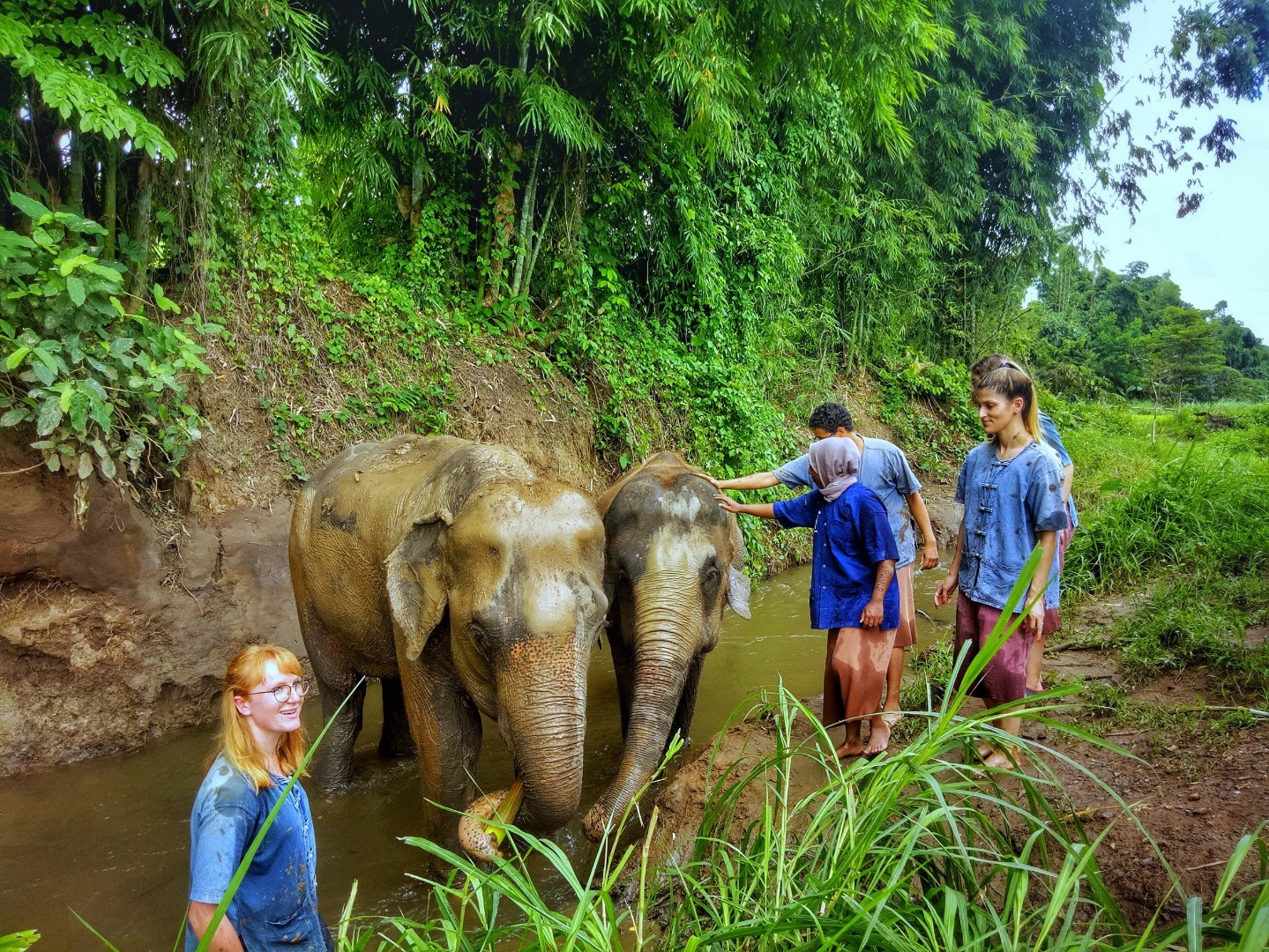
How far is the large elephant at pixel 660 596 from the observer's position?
157 inches

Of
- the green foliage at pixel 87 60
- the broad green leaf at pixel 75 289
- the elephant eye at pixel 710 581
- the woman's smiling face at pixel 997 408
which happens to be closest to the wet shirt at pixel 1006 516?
the woman's smiling face at pixel 997 408

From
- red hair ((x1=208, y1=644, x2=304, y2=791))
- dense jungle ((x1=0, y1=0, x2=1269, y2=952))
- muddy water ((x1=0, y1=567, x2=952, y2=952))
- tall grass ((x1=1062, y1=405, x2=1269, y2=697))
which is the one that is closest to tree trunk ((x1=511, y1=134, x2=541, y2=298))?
dense jungle ((x1=0, y1=0, x2=1269, y2=952))

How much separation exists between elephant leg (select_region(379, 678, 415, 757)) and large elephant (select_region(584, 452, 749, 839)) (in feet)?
4.72

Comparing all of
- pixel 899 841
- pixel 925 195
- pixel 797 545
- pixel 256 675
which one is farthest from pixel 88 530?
pixel 925 195

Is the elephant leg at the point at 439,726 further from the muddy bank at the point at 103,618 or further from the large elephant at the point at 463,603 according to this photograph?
the muddy bank at the point at 103,618

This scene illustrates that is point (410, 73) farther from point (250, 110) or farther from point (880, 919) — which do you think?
point (880, 919)

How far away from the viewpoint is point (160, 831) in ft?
13.8

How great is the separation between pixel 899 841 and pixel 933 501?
11359 mm

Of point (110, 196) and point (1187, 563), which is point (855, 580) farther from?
point (110, 196)

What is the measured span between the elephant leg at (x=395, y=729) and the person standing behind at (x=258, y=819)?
117 inches

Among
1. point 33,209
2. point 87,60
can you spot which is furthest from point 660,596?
point 87,60

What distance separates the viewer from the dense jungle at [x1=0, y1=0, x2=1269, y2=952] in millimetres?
2053

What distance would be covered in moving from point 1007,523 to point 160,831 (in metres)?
4.26

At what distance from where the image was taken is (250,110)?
6.52m
